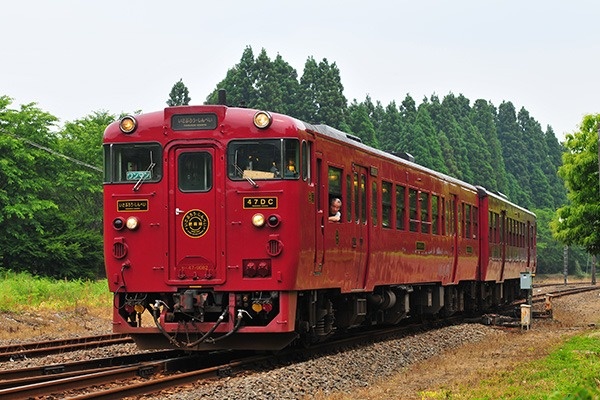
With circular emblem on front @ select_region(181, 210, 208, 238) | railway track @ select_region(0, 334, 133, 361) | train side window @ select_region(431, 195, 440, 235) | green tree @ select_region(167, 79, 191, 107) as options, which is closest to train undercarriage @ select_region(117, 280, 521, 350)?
circular emblem on front @ select_region(181, 210, 208, 238)

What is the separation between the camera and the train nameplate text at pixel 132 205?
13570mm

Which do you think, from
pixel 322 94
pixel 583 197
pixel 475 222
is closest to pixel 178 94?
pixel 322 94

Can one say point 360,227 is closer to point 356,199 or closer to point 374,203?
point 356,199

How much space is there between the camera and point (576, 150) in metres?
43.6

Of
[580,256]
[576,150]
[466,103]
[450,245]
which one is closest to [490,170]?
[580,256]

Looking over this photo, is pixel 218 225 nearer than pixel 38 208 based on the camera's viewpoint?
Yes

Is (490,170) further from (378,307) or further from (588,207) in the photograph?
(378,307)

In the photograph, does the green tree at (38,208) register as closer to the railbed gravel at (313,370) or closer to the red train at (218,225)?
the railbed gravel at (313,370)

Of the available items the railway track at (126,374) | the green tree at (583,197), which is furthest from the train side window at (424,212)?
the green tree at (583,197)

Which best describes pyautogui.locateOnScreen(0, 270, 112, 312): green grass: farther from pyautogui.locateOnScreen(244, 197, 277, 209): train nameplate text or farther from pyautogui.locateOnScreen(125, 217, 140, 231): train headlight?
pyautogui.locateOnScreen(244, 197, 277, 209): train nameplate text

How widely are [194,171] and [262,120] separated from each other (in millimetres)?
1098

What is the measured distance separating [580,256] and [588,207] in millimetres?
69265

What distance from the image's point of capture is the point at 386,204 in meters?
17.7

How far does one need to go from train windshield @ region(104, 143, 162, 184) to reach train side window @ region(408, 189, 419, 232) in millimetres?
6745
